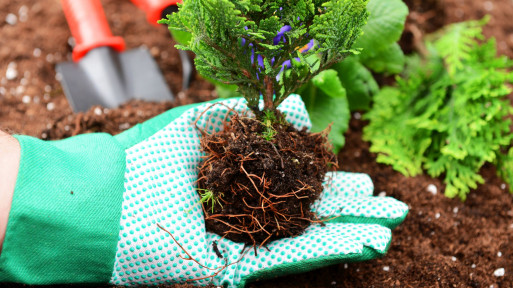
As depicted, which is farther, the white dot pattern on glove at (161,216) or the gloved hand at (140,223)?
the white dot pattern on glove at (161,216)

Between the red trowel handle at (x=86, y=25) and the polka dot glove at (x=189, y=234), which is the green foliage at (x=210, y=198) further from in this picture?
the red trowel handle at (x=86, y=25)

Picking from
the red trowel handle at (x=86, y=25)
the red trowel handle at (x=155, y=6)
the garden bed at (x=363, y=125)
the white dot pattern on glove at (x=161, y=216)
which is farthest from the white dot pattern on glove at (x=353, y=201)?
the red trowel handle at (x=86, y=25)

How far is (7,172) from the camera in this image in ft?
4.23

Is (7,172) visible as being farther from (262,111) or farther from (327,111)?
(327,111)

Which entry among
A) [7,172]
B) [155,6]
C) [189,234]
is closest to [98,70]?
[155,6]

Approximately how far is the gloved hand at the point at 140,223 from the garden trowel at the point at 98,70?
79 cm

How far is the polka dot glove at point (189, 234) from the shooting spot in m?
1.41

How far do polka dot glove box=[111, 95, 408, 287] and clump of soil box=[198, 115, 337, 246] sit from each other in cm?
6

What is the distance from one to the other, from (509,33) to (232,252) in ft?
8.07

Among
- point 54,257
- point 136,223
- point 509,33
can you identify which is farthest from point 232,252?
point 509,33

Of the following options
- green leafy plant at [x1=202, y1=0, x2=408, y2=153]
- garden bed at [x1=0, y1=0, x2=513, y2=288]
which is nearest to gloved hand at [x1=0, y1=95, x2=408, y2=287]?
garden bed at [x1=0, y1=0, x2=513, y2=288]

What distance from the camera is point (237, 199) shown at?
1.47m

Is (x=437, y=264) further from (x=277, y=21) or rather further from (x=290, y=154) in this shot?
(x=277, y=21)

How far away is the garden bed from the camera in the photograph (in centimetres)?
167
